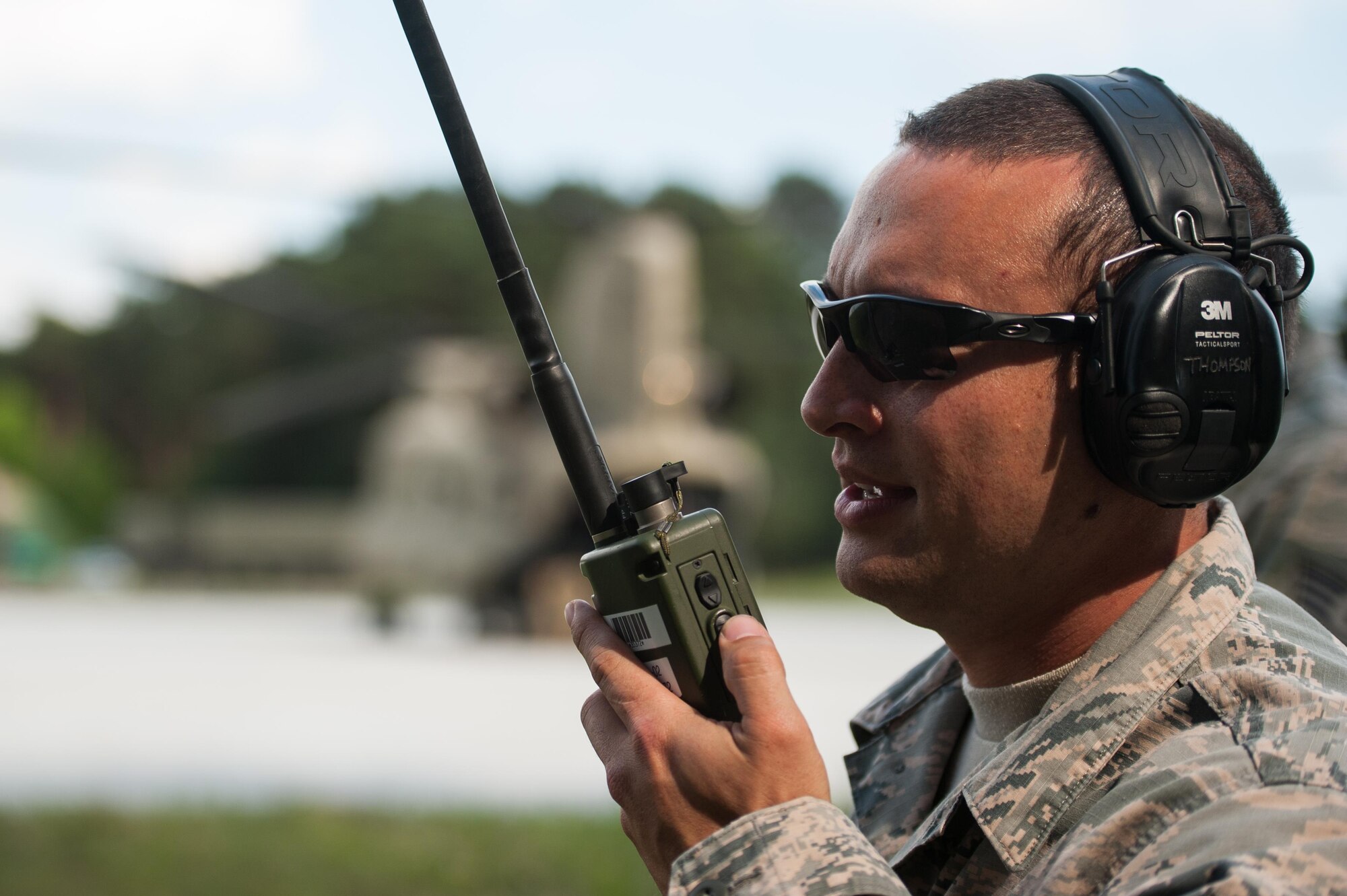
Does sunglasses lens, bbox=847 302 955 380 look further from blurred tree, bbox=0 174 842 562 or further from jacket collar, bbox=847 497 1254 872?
blurred tree, bbox=0 174 842 562

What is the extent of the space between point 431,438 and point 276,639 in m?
3.04

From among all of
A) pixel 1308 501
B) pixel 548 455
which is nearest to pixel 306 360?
pixel 548 455

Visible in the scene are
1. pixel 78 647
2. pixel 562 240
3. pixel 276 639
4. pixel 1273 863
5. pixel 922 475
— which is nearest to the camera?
pixel 1273 863

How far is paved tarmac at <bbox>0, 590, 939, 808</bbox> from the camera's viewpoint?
630 centimetres

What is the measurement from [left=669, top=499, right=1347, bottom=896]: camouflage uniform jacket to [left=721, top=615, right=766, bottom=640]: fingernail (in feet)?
0.55

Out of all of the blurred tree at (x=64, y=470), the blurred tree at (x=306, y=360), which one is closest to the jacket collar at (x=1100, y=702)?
the blurred tree at (x=306, y=360)

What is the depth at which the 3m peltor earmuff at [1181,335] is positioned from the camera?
1358mm

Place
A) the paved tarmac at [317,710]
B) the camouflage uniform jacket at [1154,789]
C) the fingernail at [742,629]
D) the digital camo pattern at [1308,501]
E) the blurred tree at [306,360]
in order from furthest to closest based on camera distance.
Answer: the blurred tree at [306,360], the paved tarmac at [317,710], the digital camo pattern at [1308,501], the fingernail at [742,629], the camouflage uniform jacket at [1154,789]

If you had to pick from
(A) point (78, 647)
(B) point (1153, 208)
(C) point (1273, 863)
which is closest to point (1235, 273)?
(B) point (1153, 208)

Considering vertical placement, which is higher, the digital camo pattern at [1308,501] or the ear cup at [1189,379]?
the ear cup at [1189,379]

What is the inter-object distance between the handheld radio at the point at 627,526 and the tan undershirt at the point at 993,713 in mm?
356

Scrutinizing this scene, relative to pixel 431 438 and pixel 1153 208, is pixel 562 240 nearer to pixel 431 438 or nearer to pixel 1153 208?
pixel 431 438

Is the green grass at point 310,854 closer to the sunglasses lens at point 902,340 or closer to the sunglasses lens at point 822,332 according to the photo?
the sunglasses lens at point 822,332

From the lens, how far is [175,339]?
148 feet
